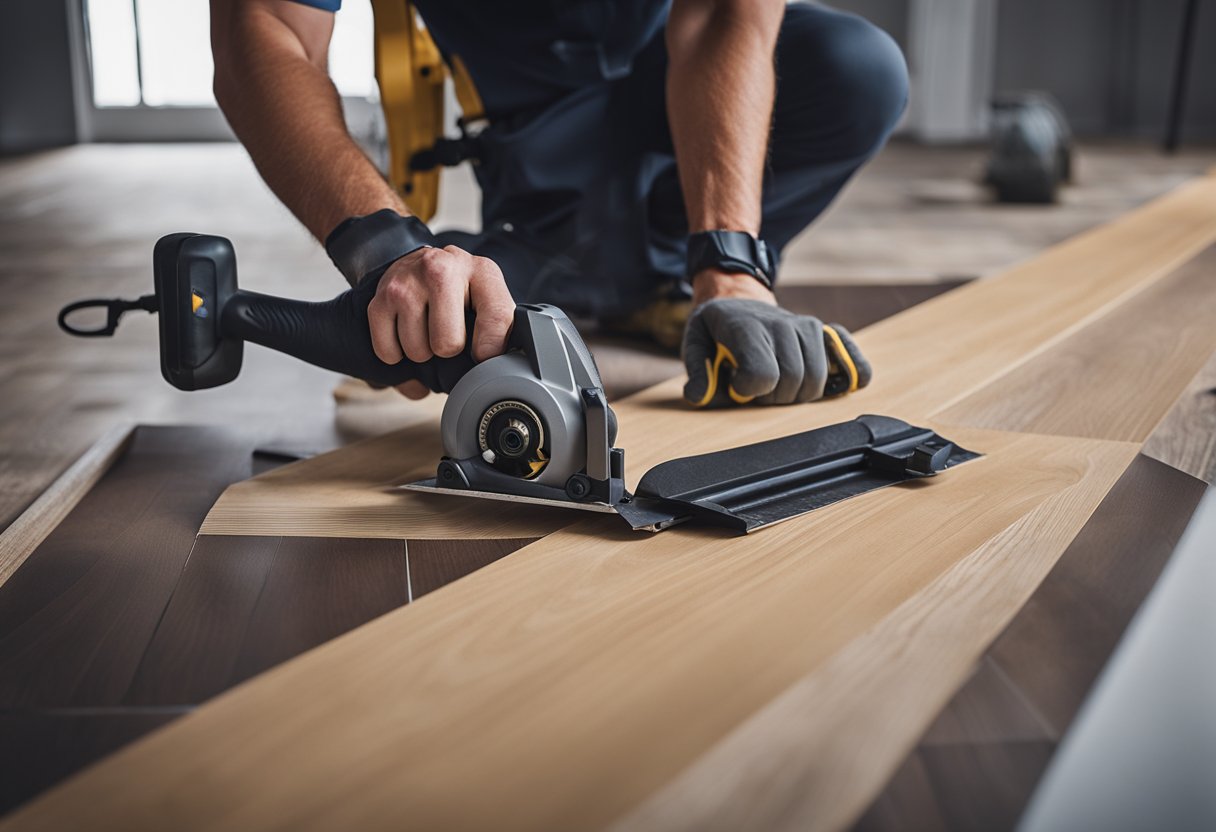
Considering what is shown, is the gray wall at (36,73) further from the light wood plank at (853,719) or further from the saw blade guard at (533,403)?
the light wood plank at (853,719)

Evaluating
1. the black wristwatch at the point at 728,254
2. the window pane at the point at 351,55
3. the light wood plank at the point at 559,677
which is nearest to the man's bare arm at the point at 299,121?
the light wood plank at the point at 559,677

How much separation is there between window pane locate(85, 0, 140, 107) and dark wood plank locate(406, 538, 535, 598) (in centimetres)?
768

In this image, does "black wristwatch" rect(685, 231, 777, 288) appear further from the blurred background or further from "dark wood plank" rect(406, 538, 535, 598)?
"dark wood plank" rect(406, 538, 535, 598)

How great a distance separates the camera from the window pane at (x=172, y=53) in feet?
25.9

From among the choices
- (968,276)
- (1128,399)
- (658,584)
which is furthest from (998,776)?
(968,276)

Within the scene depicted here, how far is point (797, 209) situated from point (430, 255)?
122cm

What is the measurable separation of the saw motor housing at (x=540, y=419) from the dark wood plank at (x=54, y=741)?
41 cm

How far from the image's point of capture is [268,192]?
4.73 meters

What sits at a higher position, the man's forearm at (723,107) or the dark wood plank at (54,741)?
the man's forearm at (723,107)

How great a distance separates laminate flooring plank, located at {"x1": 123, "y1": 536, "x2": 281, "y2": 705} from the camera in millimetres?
902

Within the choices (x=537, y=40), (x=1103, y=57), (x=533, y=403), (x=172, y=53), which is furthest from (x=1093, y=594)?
(x=172, y=53)

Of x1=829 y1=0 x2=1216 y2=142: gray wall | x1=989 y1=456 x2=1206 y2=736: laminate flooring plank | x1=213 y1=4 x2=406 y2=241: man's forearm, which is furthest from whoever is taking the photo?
x1=829 y1=0 x2=1216 y2=142: gray wall

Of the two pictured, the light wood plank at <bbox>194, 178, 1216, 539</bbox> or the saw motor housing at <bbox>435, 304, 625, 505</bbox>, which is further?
the light wood plank at <bbox>194, 178, 1216, 539</bbox>

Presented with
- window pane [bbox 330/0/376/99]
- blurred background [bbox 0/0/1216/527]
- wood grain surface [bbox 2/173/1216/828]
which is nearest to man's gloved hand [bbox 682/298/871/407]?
wood grain surface [bbox 2/173/1216/828]
